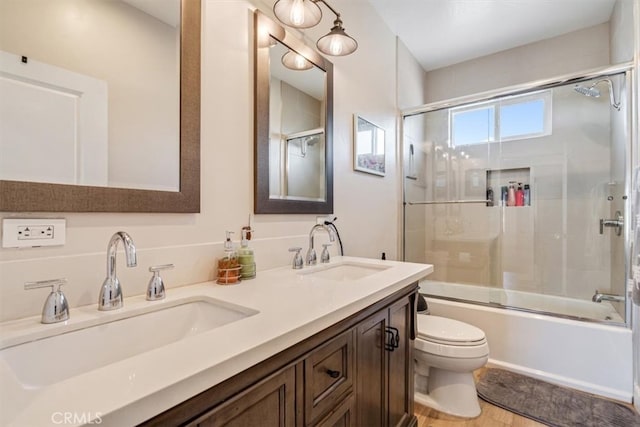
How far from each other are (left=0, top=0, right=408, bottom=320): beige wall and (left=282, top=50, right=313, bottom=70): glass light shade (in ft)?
0.60

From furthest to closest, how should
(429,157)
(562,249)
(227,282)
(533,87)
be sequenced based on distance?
(429,157) < (562,249) < (533,87) < (227,282)

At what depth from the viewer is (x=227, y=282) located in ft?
3.49

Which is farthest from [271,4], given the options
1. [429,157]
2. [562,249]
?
[562,249]

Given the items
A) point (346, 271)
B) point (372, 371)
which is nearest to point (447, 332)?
point (346, 271)

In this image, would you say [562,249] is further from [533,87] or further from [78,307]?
[78,307]

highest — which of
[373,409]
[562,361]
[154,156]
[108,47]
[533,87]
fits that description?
[533,87]

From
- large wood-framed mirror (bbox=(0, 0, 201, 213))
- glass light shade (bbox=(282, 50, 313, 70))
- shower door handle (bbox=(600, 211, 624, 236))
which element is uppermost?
glass light shade (bbox=(282, 50, 313, 70))

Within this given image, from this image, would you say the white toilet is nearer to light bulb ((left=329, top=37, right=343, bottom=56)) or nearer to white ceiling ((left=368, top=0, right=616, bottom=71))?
light bulb ((left=329, top=37, right=343, bottom=56))

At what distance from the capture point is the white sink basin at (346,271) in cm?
148

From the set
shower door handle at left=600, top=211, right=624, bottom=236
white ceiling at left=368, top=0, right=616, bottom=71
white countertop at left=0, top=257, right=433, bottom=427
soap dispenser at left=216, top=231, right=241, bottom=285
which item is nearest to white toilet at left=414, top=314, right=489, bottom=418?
white countertop at left=0, top=257, right=433, bottom=427

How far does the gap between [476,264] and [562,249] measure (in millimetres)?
675

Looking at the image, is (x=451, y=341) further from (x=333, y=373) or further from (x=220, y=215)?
(x=220, y=215)

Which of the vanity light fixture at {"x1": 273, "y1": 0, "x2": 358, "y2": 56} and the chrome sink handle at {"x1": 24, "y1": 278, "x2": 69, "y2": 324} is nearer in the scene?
the chrome sink handle at {"x1": 24, "y1": 278, "x2": 69, "y2": 324}

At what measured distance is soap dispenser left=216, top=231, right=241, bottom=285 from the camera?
3.51 ft
